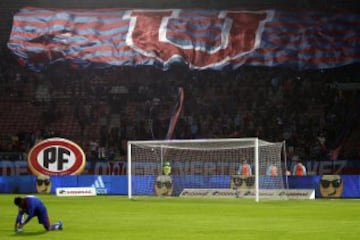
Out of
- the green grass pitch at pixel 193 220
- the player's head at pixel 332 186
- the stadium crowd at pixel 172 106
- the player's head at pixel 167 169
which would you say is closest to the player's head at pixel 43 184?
the stadium crowd at pixel 172 106

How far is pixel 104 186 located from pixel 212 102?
1144 centimetres

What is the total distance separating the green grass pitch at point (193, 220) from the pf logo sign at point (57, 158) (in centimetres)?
478

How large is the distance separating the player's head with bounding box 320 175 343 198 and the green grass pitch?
10.1ft

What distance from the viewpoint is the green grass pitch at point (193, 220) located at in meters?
19.5

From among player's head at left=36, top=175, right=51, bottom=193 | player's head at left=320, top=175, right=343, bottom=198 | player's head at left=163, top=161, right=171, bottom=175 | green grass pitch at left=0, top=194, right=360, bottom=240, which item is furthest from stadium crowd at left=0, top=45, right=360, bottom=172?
green grass pitch at left=0, top=194, right=360, bottom=240

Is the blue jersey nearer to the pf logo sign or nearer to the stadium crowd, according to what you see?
the pf logo sign

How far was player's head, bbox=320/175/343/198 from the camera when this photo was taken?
3662cm

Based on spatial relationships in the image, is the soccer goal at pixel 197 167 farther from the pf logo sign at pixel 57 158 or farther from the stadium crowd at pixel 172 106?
the stadium crowd at pixel 172 106

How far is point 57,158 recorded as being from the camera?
39312 millimetres

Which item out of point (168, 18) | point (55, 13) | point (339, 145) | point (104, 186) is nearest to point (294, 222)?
point (104, 186)

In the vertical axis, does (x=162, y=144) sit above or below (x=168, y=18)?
below

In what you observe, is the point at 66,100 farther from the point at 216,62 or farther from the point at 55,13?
the point at 216,62

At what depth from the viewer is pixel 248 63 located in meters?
46.5

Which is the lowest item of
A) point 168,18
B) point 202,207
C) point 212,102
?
point 202,207
